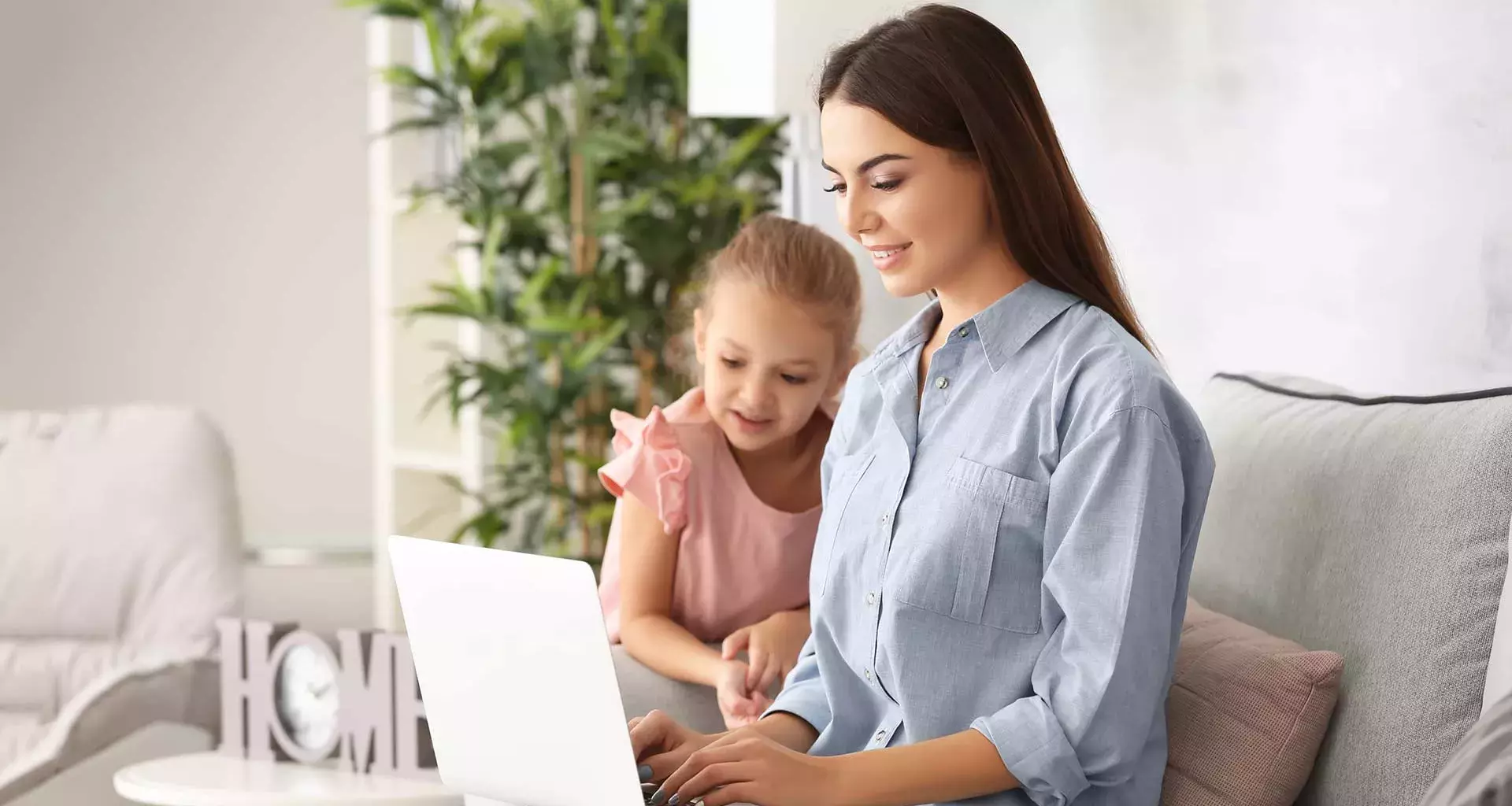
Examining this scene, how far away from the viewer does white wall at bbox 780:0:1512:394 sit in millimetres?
1367

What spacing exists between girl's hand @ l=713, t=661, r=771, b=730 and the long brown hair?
1.76 feet

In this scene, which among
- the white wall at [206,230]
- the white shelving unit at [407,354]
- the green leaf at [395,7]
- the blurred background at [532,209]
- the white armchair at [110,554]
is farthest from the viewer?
the white wall at [206,230]

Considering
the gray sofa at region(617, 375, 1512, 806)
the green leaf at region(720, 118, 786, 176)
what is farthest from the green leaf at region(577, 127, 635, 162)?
the gray sofa at region(617, 375, 1512, 806)

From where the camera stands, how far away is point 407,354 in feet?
11.9

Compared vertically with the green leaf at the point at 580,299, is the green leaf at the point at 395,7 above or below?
above

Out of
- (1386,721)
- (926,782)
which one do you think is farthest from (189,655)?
(1386,721)

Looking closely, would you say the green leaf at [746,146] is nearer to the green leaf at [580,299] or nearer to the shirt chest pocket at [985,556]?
the green leaf at [580,299]

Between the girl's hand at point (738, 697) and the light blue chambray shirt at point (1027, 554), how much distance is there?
198mm

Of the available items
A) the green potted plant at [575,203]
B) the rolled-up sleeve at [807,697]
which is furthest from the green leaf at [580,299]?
the rolled-up sleeve at [807,697]

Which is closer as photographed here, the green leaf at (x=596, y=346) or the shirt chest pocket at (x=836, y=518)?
the shirt chest pocket at (x=836, y=518)

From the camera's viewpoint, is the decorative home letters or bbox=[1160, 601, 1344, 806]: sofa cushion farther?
the decorative home letters

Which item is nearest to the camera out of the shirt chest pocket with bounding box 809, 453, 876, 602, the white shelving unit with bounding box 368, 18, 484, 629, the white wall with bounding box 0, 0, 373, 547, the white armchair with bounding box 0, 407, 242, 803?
the shirt chest pocket with bounding box 809, 453, 876, 602

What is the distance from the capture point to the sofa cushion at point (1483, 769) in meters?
0.74

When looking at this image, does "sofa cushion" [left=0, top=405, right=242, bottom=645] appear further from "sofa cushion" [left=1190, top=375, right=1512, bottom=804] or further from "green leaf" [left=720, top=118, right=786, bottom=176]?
"sofa cushion" [left=1190, top=375, right=1512, bottom=804]
